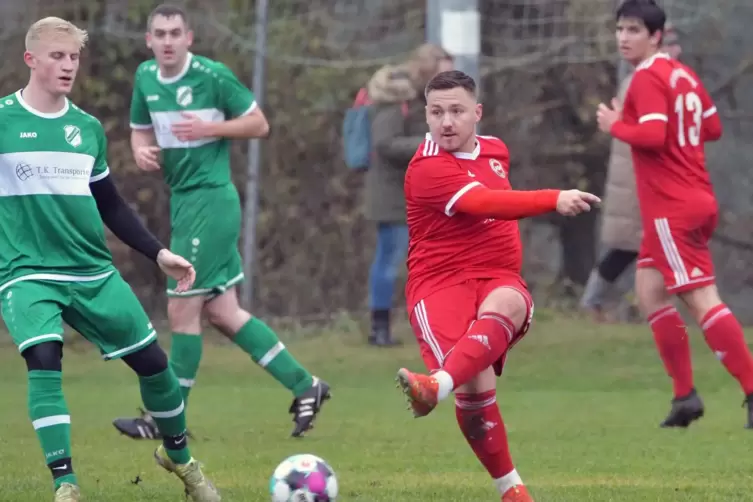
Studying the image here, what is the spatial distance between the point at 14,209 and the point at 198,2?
25.5 feet

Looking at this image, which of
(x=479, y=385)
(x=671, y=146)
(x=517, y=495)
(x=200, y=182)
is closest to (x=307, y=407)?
(x=200, y=182)

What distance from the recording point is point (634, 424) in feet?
27.8

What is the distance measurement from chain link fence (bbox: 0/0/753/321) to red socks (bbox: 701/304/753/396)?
515cm

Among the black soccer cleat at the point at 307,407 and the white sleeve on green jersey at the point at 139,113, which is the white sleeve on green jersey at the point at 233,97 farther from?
the black soccer cleat at the point at 307,407

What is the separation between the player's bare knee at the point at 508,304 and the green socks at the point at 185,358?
2.85 meters

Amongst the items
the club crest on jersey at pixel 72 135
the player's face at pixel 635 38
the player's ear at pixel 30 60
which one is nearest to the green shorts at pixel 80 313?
the club crest on jersey at pixel 72 135

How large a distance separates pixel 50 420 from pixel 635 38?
13.3ft

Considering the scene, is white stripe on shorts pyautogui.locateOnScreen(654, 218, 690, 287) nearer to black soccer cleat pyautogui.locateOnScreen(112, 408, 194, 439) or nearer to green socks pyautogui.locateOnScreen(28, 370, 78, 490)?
black soccer cleat pyautogui.locateOnScreen(112, 408, 194, 439)

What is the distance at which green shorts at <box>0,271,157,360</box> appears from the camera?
5754 mm

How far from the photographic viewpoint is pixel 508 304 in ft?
18.7

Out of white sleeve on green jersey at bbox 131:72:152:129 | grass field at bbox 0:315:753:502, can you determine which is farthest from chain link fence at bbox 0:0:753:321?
white sleeve on green jersey at bbox 131:72:152:129

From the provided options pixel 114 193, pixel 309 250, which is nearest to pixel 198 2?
pixel 309 250

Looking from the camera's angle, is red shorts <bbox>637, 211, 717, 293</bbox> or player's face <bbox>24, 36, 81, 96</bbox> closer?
player's face <bbox>24, 36, 81, 96</bbox>

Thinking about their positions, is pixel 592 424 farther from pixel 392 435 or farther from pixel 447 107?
pixel 447 107
